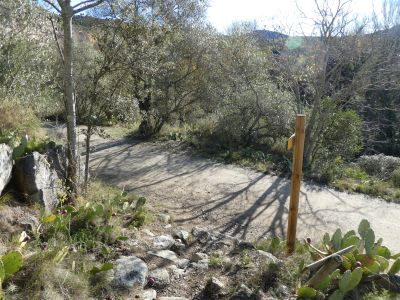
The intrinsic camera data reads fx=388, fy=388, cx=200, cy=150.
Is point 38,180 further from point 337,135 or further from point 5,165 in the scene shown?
point 337,135

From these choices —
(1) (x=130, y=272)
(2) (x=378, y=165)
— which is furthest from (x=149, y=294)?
(2) (x=378, y=165)

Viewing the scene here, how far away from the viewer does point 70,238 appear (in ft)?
12.1

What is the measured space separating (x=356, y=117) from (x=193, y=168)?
4315mm

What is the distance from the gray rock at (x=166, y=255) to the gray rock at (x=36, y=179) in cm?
131

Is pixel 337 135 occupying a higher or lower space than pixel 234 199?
higher

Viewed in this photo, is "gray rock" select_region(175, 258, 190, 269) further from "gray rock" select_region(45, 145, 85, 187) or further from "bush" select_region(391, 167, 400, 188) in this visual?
"bush" select_region(391, 167, 400, 188)

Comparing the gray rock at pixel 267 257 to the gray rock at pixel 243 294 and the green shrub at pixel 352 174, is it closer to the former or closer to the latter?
the gray rock at pixel 243 294

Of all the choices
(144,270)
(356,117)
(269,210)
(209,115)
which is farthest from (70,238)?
(209,115)

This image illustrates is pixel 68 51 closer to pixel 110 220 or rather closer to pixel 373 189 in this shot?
pixel 110 220

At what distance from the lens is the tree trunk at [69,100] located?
15.8 feet

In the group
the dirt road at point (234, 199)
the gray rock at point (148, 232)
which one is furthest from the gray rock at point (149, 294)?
the dirt road at point (234, 199)

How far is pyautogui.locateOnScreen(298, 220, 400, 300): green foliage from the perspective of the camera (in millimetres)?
3068

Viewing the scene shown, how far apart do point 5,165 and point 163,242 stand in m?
1.92

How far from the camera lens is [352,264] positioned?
3465 millimetres
